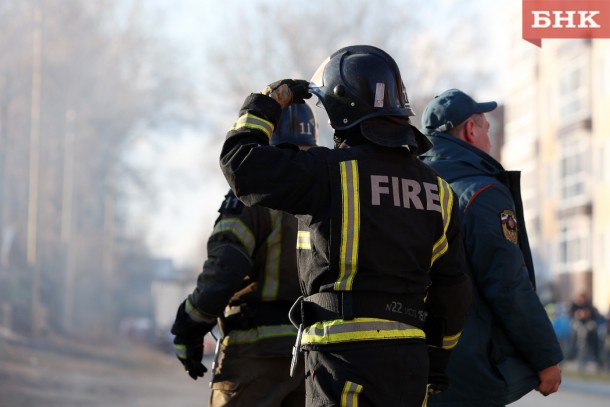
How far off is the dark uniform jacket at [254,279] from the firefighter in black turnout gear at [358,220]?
4.32ft

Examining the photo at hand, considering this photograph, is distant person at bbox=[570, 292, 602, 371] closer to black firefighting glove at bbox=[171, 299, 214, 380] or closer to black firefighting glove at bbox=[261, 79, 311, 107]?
black firefighting glove at bbox=[171, 299, 214, 380]

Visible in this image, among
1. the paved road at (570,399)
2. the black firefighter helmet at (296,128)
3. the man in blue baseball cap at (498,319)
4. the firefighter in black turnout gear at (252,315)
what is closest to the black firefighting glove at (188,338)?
the firefighter in black turnout gear at (252,315)

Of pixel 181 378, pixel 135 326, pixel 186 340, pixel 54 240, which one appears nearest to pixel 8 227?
pixel 54 240

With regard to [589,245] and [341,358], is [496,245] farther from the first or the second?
[589,245]

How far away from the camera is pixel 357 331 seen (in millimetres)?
3953

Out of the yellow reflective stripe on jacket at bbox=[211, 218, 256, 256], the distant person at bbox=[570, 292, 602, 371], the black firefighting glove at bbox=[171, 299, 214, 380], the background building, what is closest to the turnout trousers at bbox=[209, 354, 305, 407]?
the black firefighting glove at bbox=[171, 299, 214, 380]

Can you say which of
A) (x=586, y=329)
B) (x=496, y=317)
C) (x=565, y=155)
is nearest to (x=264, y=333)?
(x=496, y=317)

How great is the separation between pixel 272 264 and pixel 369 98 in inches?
64.6

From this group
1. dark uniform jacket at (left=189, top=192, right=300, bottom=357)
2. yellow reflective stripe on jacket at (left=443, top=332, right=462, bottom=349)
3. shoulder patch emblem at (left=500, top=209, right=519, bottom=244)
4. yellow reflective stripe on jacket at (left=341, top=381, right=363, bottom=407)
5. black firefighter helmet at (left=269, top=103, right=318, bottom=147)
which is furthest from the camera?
black firefighter helmet at (left=269, top=103, right=318, bottom=147)

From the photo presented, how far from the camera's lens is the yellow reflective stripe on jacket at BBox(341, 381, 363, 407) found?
3887 millimetres

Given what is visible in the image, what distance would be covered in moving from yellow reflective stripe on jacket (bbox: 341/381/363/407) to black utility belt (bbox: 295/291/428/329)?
216mm

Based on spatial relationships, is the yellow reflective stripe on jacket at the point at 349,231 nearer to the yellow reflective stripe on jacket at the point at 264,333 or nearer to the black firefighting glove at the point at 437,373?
the black firefighting glove at the point at 437,373

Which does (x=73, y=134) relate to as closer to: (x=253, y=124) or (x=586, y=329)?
(x=586, y=329)

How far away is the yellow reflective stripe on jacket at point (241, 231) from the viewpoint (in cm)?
554
